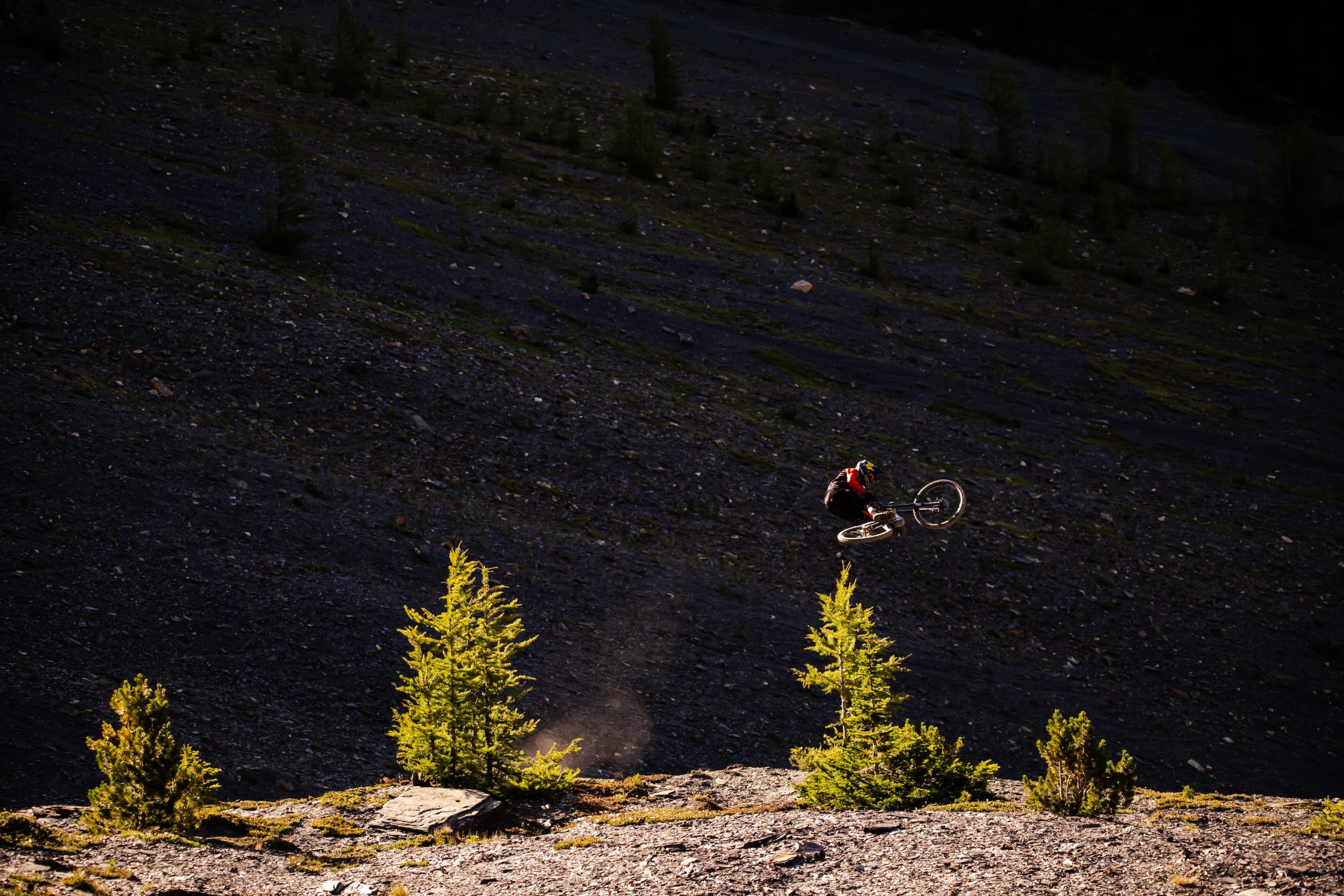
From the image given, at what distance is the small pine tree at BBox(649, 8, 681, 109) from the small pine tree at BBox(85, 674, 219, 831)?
2396 inches

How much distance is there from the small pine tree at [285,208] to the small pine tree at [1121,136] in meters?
58.5

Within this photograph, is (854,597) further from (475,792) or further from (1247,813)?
(475,792)

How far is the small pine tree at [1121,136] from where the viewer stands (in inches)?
2938

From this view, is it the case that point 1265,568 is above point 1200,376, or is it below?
below

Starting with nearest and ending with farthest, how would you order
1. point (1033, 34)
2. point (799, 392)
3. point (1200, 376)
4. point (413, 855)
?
point (413, 855) → point (799, 392) → point (1200, 376) → point (1033, 34)

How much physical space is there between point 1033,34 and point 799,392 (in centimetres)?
7533

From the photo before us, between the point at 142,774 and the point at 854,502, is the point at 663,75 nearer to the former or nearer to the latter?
the point at 854,502

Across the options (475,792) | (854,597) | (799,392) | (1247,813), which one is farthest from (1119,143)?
(475,792)

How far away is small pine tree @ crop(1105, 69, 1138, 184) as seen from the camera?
74.6 meters

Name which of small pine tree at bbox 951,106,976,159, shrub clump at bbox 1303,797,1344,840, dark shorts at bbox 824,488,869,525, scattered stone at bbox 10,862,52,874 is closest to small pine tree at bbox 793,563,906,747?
dark shorts at bbox 824,488,869,525

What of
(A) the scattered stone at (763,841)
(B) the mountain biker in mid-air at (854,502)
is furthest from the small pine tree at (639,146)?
(A) the scattered stone at (763,841)

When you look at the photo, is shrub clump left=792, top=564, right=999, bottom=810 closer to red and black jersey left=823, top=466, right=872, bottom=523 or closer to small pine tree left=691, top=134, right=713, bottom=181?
red and black jersey left=823, top=466, right=872, bottom=523

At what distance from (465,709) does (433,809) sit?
1.64m

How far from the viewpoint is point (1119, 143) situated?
74.9 metres
